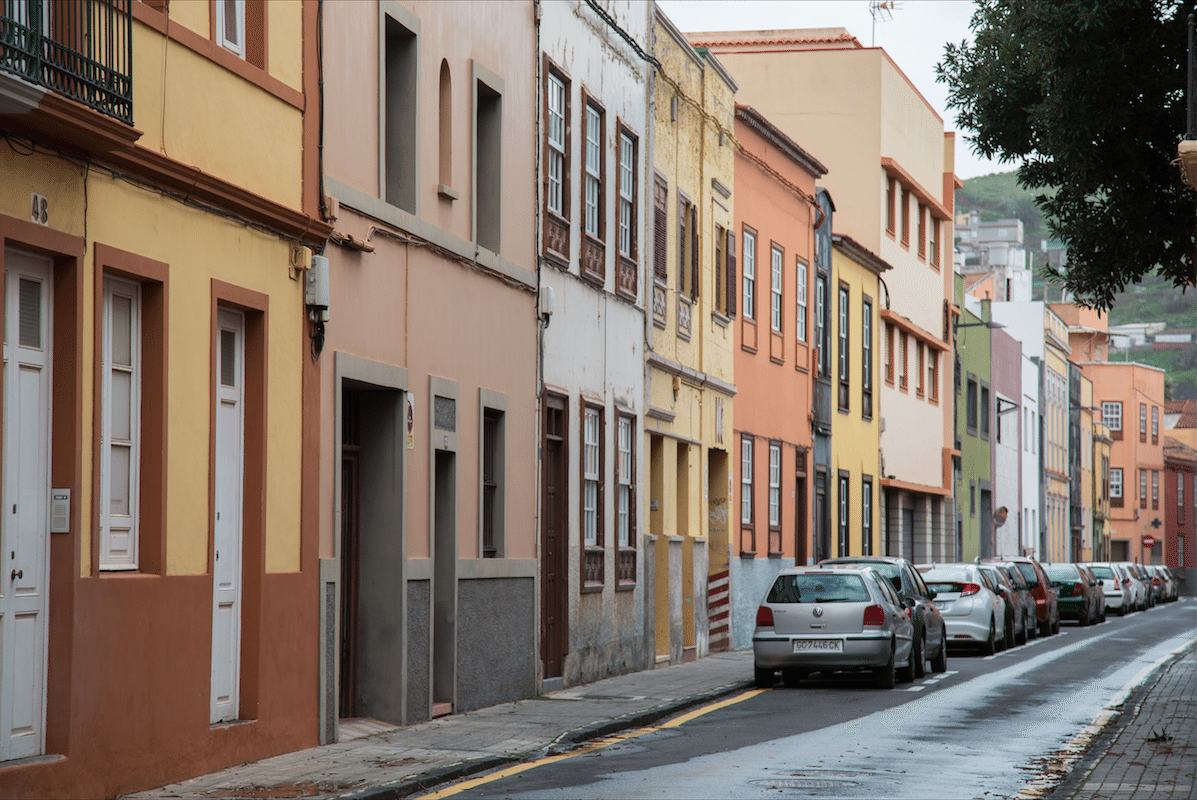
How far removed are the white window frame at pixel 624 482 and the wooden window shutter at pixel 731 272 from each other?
6212mm

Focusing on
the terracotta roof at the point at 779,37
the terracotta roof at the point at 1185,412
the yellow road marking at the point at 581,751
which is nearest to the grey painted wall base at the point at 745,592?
the yellow road marking at the point at 581,751

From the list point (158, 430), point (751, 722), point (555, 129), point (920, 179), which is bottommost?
point (751, 722)

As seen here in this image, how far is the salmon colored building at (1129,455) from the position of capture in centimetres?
10581

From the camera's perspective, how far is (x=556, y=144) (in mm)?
21625

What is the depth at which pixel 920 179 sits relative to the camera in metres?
47.8

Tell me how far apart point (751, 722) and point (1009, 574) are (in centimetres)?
1875

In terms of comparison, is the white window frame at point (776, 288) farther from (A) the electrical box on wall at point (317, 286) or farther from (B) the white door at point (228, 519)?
(B) the white door at point (228, 519)

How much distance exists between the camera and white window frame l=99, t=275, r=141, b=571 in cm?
1181

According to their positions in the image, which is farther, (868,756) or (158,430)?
(868,756)

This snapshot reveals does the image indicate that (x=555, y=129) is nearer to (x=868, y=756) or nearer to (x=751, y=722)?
(x=751, y=722)

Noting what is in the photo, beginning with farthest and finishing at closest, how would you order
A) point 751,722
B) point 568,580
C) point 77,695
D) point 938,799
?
point 568,580 < point 751,722 < point 938,799 < point 77,695

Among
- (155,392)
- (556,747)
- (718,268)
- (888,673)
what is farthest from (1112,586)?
(155,392)

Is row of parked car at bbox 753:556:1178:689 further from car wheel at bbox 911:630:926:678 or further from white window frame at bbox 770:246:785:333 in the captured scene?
white window frame at bbox 770:246:785:333

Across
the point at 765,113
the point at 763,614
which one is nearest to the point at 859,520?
the point at 765,113
